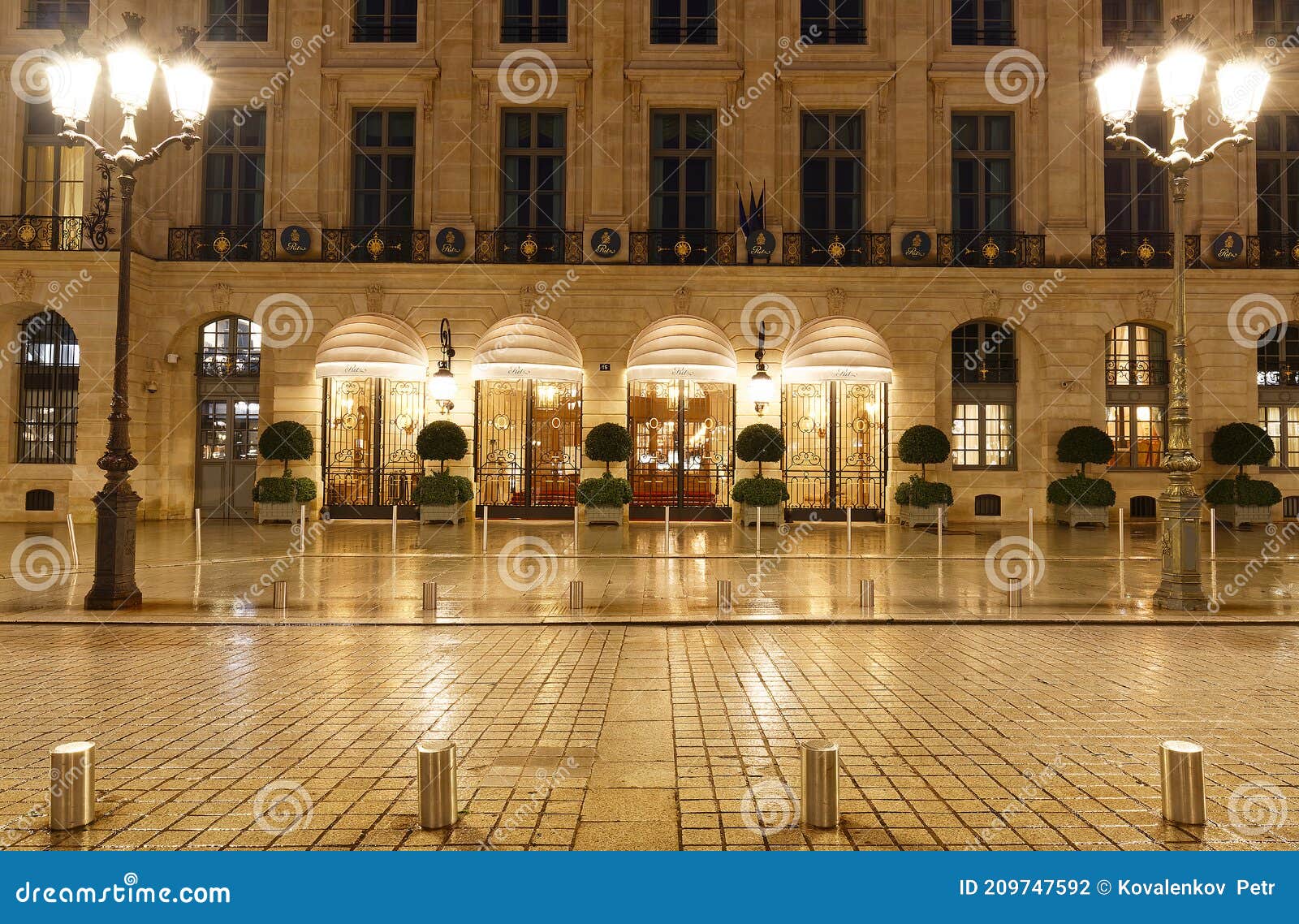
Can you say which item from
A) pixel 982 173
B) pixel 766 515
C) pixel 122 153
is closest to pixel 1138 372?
pixel 982 173

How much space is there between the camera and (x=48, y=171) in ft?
85.8

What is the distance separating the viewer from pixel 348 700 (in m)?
7.02

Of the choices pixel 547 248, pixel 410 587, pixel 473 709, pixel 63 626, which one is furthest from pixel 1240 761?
pixel 547 248

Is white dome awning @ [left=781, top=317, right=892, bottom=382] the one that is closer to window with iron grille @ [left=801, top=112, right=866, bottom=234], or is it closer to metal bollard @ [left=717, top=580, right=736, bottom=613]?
window with iron grille @ [left=801, top=112, right=866, bottom=234]

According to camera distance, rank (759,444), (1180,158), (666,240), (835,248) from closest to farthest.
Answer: (1180,158), (759,444), (835,248), (666,240)

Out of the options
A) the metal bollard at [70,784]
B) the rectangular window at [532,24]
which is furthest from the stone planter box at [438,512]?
the metal bollard at [70,784]

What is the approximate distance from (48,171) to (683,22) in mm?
19433

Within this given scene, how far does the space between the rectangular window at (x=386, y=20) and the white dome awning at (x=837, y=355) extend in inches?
604

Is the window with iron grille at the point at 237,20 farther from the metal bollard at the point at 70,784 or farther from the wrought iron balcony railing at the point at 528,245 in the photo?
the metal bollard at the point at 70,784

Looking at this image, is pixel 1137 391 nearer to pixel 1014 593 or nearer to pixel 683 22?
pixel 683 22

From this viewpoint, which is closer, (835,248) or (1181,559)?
(1181,559)

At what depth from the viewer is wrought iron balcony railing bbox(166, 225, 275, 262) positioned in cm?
2628

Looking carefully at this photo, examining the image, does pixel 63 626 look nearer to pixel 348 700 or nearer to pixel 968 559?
pixel 348 700

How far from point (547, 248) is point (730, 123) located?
6.72 meters
